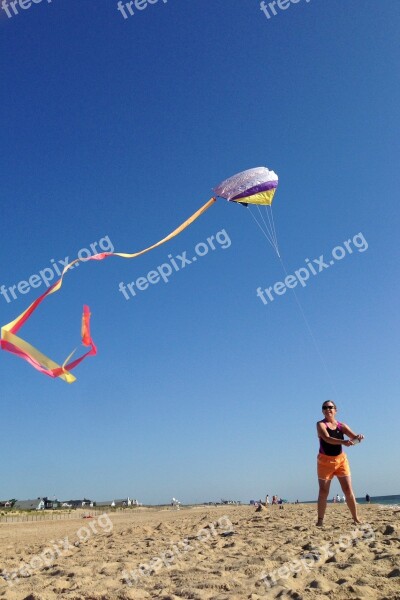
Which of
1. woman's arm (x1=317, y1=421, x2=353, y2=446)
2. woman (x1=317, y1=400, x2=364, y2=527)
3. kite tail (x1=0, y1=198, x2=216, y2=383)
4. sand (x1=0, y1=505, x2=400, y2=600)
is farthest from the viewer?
woman (x1=317, y1=400, x2=364, y2=527)

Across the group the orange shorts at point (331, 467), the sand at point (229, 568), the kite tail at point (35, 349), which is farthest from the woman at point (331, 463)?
the kite tail at point (35, 349)

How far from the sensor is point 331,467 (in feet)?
20.1

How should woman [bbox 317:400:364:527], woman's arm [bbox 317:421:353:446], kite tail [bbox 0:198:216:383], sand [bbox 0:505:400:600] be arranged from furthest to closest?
1. woman [bbox 317:400:364:527]
2. woman's arm [bbox 317:421:353:446]
3. kite tail [bbox 0:198:216:383]
4. sand [bbox 0:505:400:600]

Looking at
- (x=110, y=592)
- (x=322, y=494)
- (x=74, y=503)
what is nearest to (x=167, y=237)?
(x=322, y=494)

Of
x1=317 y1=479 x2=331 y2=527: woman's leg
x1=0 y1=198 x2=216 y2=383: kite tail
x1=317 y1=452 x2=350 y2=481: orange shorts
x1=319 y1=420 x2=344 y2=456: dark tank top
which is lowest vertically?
x1=317 y1=479 x2=331 y2=527: woman's leg

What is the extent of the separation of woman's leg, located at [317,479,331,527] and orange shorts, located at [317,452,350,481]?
0.21 ft

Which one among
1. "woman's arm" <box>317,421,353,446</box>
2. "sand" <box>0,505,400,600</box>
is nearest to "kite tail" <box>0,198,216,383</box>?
"sand" <box>0,505,400,600</box>

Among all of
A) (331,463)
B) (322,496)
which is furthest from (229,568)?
(331,463)

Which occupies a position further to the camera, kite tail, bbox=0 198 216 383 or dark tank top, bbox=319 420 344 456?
dark tank top, bbox=319 420 344 456

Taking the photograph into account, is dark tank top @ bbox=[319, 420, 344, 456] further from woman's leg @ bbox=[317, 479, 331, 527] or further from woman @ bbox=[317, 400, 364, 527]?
woman's leg @ bbox=[317, 479, 331, 527]

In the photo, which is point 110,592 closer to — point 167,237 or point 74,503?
point 167,237

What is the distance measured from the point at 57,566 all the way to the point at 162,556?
1.08m

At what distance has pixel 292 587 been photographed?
317cm

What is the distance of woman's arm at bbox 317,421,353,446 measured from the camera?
595 centimetres
